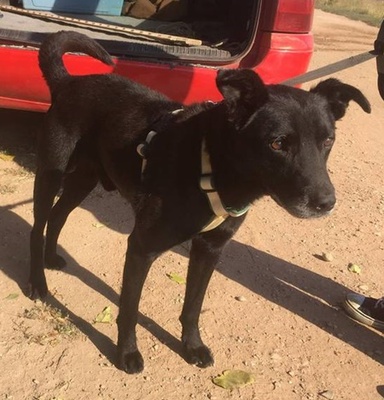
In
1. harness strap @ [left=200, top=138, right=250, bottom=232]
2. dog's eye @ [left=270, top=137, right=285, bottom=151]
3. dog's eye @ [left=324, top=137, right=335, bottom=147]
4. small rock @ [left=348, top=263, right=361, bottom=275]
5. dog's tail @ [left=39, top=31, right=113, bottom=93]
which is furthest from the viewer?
small rock @ [left=348, top=263, right=361, bottom=275]

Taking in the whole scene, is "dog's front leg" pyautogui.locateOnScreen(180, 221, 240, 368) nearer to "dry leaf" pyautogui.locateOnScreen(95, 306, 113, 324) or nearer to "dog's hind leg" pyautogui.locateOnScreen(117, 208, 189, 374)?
"dog's hind leg" pyautogui.locateOnScreen(117, 208, 189, 374)

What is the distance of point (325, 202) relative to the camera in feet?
8.14

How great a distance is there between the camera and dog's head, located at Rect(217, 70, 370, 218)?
97.5 inches

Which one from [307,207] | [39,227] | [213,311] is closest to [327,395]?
[213,311]

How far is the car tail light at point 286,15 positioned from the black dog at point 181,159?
1.46 meters

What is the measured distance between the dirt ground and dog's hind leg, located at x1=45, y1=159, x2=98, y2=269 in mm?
136

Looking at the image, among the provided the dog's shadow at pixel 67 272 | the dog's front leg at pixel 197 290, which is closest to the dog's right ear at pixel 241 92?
the dog's front leg at pixel 197 290

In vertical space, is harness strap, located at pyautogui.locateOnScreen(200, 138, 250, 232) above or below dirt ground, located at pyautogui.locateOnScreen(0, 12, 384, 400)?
above

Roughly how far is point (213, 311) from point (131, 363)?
0.75 metres

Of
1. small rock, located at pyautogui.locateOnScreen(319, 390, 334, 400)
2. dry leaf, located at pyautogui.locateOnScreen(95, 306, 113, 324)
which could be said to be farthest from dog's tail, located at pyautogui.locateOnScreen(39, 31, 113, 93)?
small rock, located at pyautogui.locateOnScreen(319, 390, 334, 400)

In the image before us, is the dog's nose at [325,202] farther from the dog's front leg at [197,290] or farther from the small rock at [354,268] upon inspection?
the small rock at [354,268]

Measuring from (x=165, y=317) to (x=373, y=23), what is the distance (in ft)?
61.6

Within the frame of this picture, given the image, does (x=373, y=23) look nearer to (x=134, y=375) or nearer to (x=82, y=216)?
(x=82, y=216)

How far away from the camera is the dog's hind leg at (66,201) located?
3.71m
